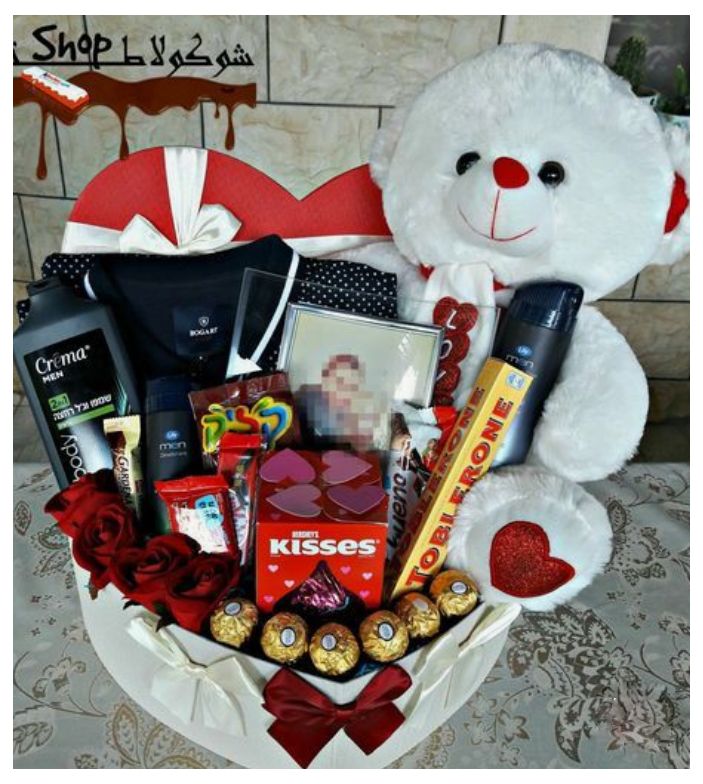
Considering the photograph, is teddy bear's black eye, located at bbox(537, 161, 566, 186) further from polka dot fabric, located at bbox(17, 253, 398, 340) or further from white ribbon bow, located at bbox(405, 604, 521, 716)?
white ribbon bow, located at bbox(405, 604, 521, 716)

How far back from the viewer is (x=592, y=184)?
807 millimetres

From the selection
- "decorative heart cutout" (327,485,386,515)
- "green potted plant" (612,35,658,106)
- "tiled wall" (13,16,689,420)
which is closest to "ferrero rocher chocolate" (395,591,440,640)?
"decorative heart cutout" (327,485,386,515)

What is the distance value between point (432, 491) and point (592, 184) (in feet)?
1.30

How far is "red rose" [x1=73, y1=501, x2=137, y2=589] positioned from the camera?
0.71 metres

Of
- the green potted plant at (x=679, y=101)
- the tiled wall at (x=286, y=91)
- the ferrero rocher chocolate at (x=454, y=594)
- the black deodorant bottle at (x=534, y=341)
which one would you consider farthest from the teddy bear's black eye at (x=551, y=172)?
the green potted plant at (x=679, y=101)

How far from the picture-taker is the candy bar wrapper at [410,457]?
0.82 m

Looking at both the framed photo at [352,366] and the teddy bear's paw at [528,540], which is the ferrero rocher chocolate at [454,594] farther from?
the framed photo at [352,366]

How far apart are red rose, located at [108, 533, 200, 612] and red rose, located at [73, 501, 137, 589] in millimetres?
16

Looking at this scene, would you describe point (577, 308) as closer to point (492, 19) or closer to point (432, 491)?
point (432, 491)

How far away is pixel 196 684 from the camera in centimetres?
69

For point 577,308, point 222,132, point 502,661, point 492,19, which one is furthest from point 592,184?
point 222,132

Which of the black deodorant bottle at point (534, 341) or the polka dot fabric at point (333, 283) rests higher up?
the polka dot fabric at point (333, 283)

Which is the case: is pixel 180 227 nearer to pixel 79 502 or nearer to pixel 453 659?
pixel 79 502

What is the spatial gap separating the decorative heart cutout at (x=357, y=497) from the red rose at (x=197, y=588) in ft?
0.42
